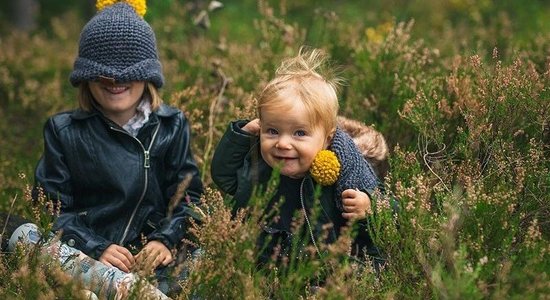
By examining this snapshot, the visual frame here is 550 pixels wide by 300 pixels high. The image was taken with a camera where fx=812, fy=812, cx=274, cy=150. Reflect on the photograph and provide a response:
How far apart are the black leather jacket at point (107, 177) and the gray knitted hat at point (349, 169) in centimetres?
76

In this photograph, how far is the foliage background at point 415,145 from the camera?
2932 mm

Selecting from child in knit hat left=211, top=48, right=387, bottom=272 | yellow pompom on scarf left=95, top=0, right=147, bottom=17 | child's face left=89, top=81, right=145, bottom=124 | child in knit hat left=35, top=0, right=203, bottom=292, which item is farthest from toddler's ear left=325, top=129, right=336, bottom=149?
yellow pompom on scarf left=95, top=0, right=147, bottom=17

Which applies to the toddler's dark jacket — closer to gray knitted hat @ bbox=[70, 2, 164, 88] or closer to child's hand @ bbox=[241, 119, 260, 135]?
child's hand @ bbox=[241, 119, 260, 135]

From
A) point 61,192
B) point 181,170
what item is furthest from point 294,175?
point 61,192

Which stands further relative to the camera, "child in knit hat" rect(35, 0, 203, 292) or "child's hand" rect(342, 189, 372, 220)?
"child in knit hat" rect(35, 0, 203, 292)

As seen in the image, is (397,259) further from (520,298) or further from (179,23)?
(179,23)

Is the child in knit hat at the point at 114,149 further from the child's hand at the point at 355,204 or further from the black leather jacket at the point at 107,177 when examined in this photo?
the child's hand at the point at 355,204

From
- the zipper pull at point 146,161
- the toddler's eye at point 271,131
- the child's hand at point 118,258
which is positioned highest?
the toddler's eye at point 271,131

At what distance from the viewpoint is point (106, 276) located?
3.58 meters

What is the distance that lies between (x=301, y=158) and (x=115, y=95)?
1028mm

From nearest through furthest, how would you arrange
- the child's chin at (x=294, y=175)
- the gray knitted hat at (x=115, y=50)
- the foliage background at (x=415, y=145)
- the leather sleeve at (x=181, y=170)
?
1. the foliage background at (x=415, y=145)
2. the child's chin at (x=294, y=175)
3. the gray knitted hat at (x=115, y=50)
4. the leather sleeve at (x=181, y=170)

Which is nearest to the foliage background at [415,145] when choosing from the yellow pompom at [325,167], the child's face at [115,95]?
the yellow pompom at [325,167]

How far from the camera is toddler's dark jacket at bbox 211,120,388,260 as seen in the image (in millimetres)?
3639

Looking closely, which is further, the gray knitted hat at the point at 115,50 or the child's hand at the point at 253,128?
the gray knitted hat at the point at 115,50
